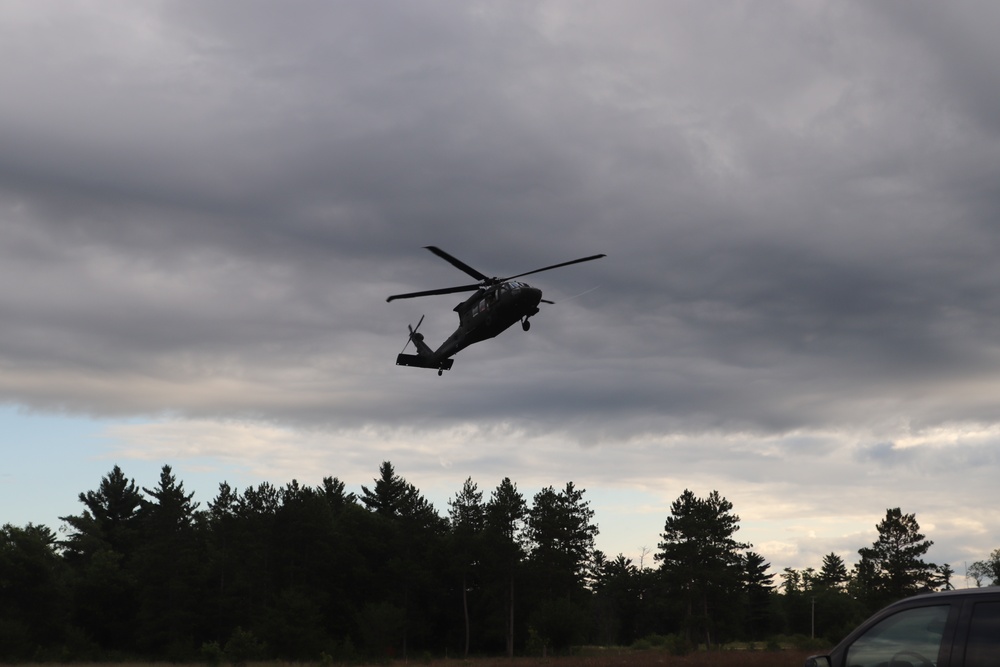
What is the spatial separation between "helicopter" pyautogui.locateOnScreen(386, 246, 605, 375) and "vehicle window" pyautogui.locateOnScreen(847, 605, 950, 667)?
85.6 ft

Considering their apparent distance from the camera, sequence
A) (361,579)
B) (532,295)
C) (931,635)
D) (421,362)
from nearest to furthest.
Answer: (931,635) < (532,295) < (421,362) < (361,579)

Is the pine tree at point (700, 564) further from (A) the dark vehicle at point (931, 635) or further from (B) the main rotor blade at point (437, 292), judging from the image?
(A) the dark vehicle at point (931, 635)

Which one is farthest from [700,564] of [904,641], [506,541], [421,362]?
[904,641]

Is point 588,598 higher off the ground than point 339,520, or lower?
lower

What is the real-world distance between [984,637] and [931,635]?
0.47 meters

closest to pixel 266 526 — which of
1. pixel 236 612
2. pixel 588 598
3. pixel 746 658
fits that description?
pixel 236 612

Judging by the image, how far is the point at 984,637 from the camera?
723cm

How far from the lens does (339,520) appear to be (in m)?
94.1

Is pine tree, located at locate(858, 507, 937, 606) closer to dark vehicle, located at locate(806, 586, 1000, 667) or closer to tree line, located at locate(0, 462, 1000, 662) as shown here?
tree line, located at locate(0, 462, 1000, 662)

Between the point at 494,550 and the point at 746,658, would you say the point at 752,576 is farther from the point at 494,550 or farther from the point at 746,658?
the point at 746,658

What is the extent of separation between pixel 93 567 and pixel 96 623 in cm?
503

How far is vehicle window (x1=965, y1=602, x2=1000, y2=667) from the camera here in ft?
23.4

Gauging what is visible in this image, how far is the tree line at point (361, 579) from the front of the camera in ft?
258

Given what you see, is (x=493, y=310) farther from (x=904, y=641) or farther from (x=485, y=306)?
(x=904, y=641)
